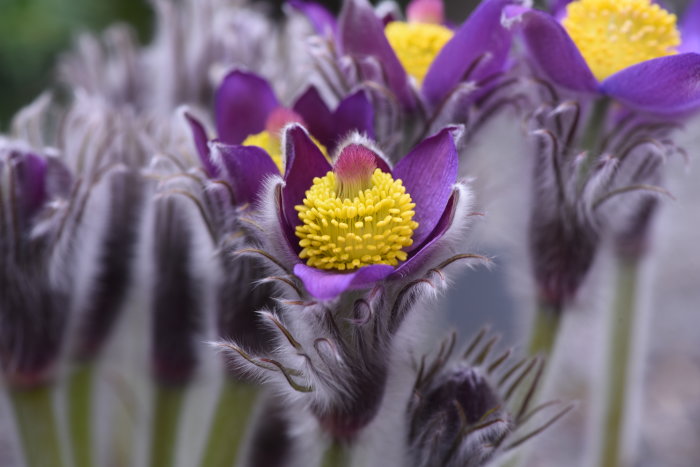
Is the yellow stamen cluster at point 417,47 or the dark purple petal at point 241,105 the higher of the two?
the yellow stamen cluster at point 417,47

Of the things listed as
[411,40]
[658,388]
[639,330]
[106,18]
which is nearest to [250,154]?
[411,40]

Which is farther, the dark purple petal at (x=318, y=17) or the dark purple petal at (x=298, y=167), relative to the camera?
the dark purple petal at (x=318, y=17)

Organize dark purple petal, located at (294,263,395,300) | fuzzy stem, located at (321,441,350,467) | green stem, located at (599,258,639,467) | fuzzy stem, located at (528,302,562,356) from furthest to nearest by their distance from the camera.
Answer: green stem, located at (599,258,639,467) < fuzzy stem, located at (528,302,562,356) < fuzzy stem, located at (321,441,350,467) < dark purple petal, located at (294,263,395,300)

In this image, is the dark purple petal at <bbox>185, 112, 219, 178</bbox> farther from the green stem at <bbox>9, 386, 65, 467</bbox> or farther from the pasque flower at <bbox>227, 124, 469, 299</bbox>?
the green stem at <bbox>9, 386, 65, 467</bbox>

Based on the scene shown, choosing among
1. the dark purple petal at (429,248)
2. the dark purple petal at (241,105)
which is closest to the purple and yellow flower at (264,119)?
the dark purple petal at (241,105)

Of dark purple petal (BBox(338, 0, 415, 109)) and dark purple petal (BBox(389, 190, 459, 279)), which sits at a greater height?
dark purple petal (BBox(338, 0, 415, 109))

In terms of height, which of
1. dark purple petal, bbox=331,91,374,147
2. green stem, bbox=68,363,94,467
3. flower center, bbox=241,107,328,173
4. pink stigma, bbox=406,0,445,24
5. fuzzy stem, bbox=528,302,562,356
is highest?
pink stigma, bbox=406,0,445,24

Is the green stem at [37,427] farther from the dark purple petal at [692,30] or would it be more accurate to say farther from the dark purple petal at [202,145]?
the dark purple petal at [692,30]

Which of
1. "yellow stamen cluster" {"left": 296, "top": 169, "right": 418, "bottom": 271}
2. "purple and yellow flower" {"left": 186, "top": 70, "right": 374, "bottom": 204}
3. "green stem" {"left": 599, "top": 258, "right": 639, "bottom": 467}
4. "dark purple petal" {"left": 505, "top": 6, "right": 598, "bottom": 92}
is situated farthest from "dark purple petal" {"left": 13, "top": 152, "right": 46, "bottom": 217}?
"green stem" {"left": 599, "top": 258, "right": 639, "bottom": 467}
